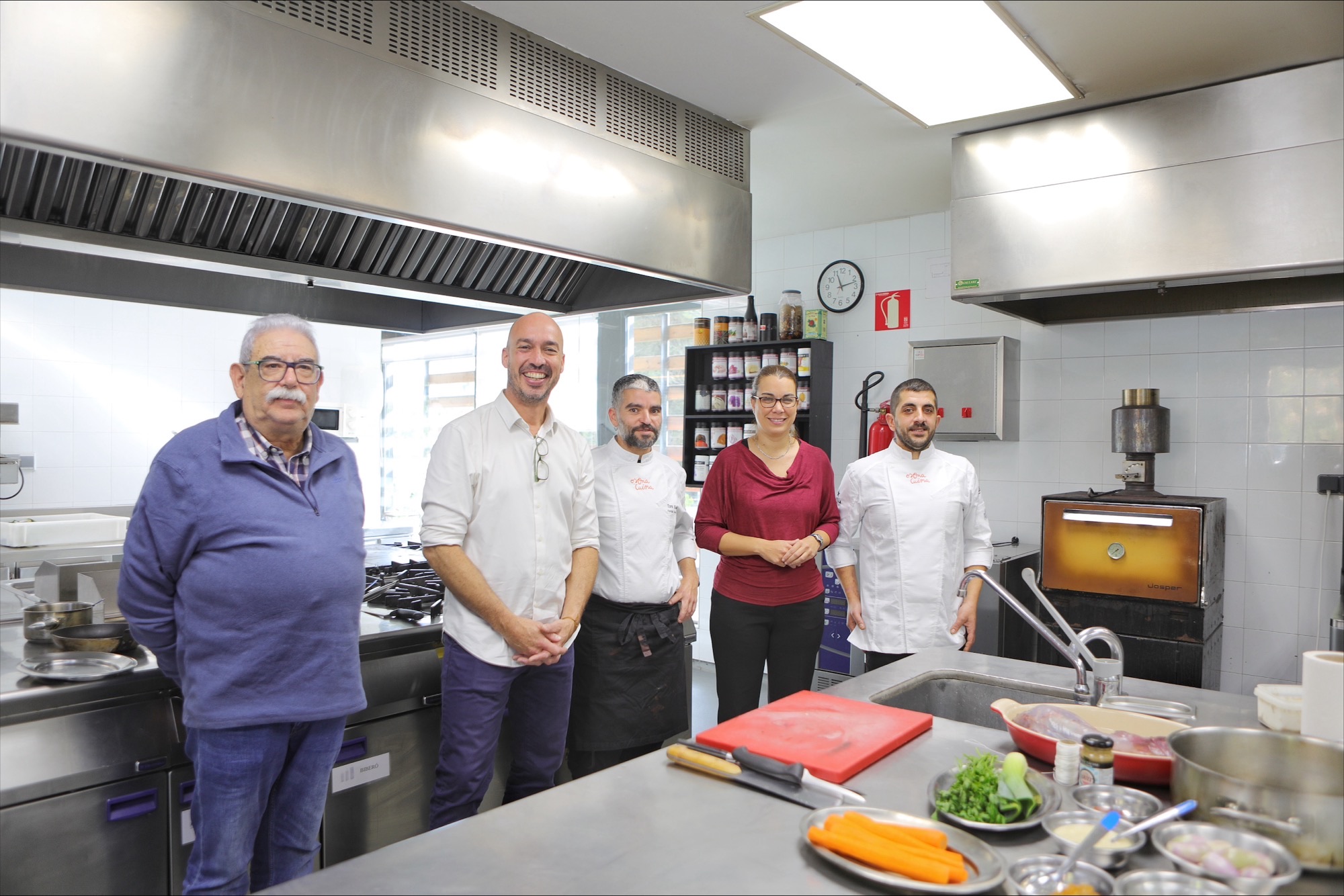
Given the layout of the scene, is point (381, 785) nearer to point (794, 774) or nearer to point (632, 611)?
point (632, 611)

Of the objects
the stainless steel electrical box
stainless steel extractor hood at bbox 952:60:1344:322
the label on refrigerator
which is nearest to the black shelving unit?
the stainless steel electrical box

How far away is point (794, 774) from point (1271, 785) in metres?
0.75

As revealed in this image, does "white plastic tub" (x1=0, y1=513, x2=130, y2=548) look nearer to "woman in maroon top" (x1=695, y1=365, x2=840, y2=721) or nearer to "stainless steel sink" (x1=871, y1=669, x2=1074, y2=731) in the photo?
"woman in maroon top" (x1=695, y1=365, x2=840, y2=721)

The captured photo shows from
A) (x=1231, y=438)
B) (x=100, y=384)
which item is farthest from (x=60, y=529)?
(x=1231, y=438)

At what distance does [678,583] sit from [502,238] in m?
1.36

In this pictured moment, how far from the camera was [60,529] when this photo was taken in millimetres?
3021

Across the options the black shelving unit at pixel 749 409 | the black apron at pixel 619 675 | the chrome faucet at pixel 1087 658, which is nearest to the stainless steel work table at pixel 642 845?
the chrome faucet at pixel 1087 658

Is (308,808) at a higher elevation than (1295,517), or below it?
below

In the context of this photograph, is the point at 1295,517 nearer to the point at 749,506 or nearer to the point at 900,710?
the point at 749,506

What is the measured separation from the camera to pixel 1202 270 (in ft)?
8.60

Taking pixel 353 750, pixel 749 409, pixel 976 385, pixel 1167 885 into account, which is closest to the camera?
pixel 1167 885

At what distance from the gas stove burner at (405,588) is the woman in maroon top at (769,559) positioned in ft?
3.18

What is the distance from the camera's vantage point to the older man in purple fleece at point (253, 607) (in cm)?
188

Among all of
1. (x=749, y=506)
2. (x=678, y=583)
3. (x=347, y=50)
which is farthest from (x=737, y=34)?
(x=678, y=583)
